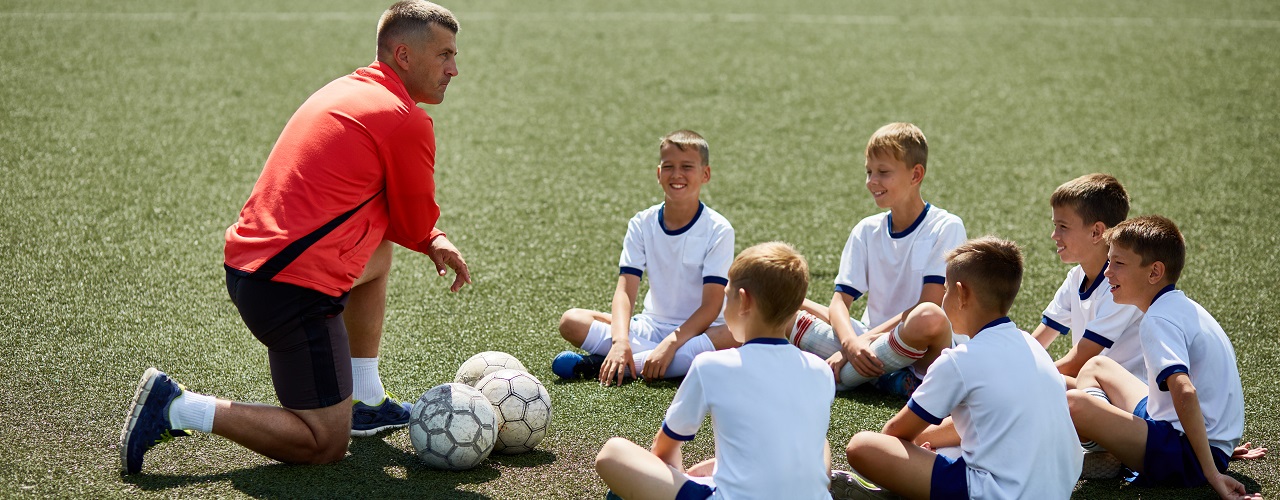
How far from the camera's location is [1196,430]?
393 cm

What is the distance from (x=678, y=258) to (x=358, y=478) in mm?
2054

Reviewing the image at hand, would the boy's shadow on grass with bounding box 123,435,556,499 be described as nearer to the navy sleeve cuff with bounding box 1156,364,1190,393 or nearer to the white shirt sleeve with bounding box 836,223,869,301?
the white shirt sleeve with bounding box 836,223,869,301

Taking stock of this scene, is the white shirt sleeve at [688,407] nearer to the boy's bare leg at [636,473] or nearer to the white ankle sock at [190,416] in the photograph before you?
the boy's bare leg at [636,473]

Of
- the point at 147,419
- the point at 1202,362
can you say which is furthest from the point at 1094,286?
the point at 147,419

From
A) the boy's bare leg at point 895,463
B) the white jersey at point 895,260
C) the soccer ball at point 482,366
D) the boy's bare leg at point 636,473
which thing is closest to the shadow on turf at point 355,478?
the soccer ball at point 482,366

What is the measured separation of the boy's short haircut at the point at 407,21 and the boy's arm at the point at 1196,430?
10.7 ft

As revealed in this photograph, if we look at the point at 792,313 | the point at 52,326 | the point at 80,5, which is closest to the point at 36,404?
the point at 52,326

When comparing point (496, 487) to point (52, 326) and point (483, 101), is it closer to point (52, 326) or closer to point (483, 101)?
point (52, 326)

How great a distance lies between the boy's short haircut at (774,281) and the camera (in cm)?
348

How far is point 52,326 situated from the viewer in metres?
5.60

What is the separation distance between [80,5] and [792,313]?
11.2 m

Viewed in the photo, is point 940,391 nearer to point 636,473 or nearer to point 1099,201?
point 636,473

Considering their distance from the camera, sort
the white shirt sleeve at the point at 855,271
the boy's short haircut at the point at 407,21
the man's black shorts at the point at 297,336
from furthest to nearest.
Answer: the white shirt sleeve at the point at 855,271
the boy's short haircut at the point at 407,21
the man's black shorts at the point at 297,336

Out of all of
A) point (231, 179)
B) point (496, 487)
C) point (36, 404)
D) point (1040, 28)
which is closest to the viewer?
point (496, 487)
